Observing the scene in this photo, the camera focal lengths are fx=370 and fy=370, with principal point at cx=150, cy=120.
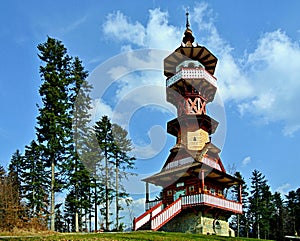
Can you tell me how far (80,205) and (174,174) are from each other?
8.58 m

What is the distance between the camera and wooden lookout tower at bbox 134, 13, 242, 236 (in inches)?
985

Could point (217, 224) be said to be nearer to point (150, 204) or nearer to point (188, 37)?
point (150, 204)

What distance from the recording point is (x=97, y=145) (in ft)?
115

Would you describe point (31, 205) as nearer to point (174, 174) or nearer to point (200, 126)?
point (174, 174)

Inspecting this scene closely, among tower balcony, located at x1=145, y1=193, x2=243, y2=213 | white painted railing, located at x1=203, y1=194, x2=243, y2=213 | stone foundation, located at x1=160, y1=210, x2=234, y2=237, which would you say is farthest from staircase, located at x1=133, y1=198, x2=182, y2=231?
white painted railing, located at x1=203, y1=194, x2=243, y2=213

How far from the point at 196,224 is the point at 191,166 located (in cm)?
395

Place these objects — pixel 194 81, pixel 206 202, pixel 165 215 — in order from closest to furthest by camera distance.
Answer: pixel 165 215 → pixel 206 202 → pixel 194 81

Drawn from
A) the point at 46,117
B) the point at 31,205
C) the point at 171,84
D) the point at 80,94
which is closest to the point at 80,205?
the point at 31,205

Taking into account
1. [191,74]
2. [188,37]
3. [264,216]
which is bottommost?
[264,216]

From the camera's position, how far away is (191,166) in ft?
85.3

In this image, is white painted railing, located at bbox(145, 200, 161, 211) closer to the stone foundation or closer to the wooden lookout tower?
the wooden lookout tower

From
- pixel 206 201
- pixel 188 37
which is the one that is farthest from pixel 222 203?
pixel 188 37

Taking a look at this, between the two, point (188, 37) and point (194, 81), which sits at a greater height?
point (188, 37)

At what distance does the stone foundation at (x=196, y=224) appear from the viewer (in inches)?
Result: 991
